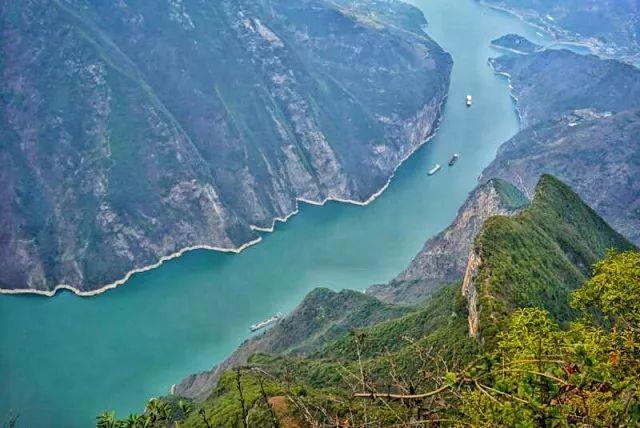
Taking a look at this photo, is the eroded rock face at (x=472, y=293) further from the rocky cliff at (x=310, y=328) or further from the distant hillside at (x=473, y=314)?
the rocky cliff at (x=310, y=328)

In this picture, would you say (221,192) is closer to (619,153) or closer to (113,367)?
(113,367)

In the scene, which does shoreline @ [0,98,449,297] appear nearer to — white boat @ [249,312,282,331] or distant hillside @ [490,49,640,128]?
white boat @ [249,312,282,331]

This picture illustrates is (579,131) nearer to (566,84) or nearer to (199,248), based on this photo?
(566,84)

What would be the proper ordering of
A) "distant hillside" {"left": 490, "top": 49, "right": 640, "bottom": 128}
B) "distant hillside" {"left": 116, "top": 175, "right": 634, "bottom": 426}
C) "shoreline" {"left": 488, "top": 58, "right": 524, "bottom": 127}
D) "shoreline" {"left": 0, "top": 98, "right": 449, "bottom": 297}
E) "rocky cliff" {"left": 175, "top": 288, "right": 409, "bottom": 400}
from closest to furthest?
1. "distant hillside" {"left": 116, "top": 175, "right": 634, "bottom": 426}
2. "rocky cliff" {"left": 175, "top": 288, "right": 409, "bottom": 400}
3. "shoreline" {"left": 0, "top": 98, "right": 449, "bottom": 297}
4. "distant hillside" {"left": 490, "top": 49, "right": 640, "bottom": 128}
5. "shoreline" {"left": 488, "top": 58, "right": 524, "bottom": 127}

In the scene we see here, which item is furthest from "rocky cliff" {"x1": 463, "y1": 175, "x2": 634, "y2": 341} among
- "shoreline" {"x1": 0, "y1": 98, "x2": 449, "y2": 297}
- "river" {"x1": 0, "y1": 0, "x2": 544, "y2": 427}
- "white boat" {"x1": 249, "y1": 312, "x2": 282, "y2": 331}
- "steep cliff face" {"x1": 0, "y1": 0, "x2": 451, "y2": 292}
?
"steep cliff face" {"x1": 0, "y1": 0, "x2": 451, "y2": 292}

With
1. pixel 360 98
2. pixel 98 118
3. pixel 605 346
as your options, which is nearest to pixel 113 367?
pixel 98 118

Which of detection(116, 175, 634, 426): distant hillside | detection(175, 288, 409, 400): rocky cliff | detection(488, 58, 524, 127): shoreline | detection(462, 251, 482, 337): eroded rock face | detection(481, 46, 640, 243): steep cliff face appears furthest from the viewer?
detection(488, 58, 524, 127): shoreline

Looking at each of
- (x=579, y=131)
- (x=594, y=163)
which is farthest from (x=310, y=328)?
(x=579, y=131)
